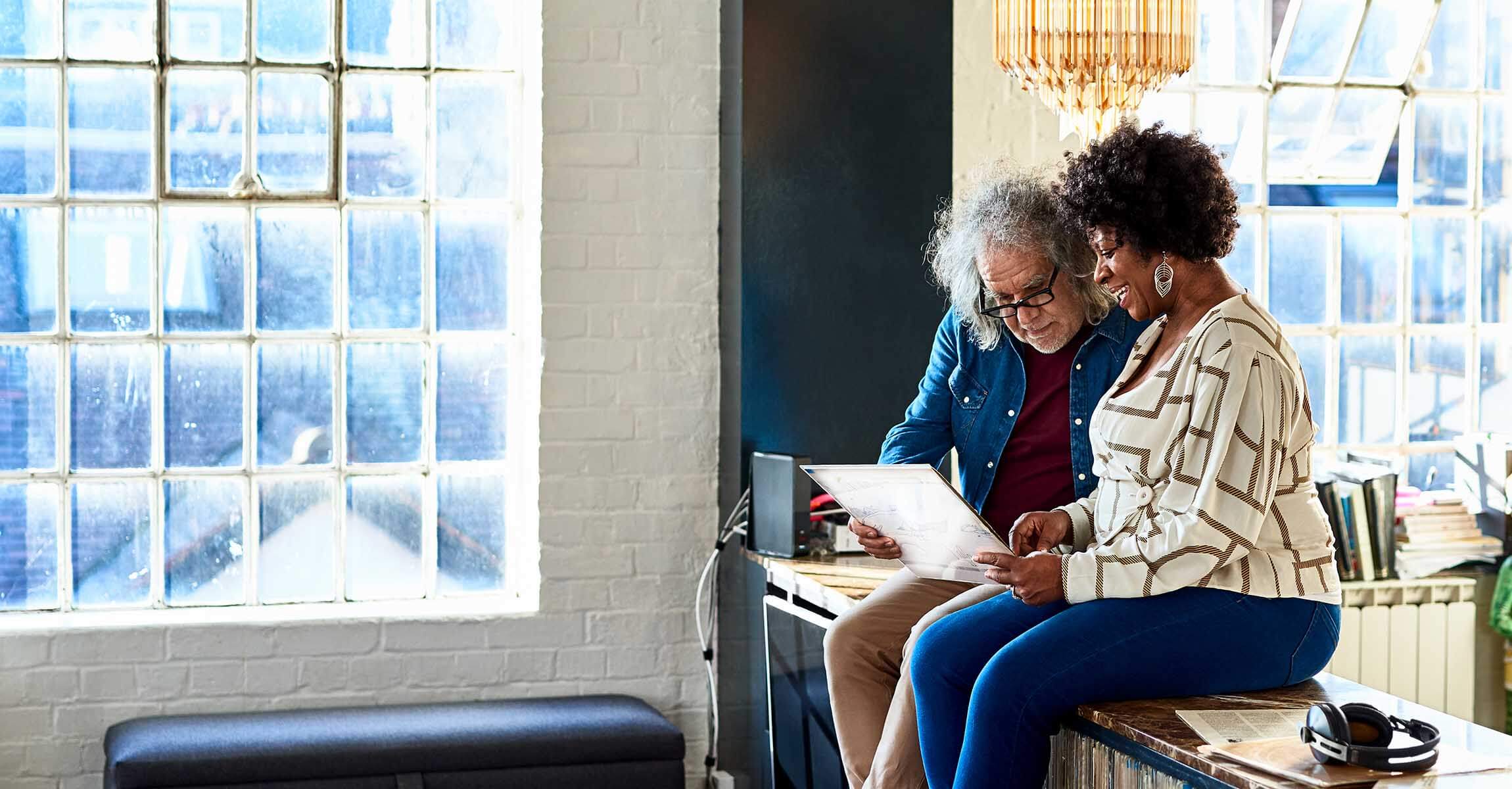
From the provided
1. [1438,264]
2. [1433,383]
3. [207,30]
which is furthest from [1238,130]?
[207,30]

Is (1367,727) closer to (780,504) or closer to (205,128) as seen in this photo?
(780,504)

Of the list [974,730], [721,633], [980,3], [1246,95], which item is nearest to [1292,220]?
[1246,95]

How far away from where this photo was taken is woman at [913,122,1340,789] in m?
2.08

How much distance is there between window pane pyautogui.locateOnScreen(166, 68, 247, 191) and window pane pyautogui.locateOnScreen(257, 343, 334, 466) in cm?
47

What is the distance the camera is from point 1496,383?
486cm

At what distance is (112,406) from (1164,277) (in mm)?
2845

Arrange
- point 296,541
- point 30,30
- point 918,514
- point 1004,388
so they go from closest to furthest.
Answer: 1. point 918,514
2. point 1004,388
3. point 30,30
4. point 296,541

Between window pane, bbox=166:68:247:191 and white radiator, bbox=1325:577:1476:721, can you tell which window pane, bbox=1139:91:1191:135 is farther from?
window pane, bbox=166:68:247:191

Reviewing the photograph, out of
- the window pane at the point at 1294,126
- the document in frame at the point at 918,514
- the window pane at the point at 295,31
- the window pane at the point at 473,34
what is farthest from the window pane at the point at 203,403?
the window pane at the point at 1294,126

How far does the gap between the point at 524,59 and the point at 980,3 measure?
129 centimetres

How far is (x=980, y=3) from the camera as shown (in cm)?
425

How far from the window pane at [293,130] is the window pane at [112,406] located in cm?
57

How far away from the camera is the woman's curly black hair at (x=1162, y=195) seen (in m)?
2.24

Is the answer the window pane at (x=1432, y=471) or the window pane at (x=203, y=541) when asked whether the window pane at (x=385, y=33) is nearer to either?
the window pane at (x=203, y=541)
